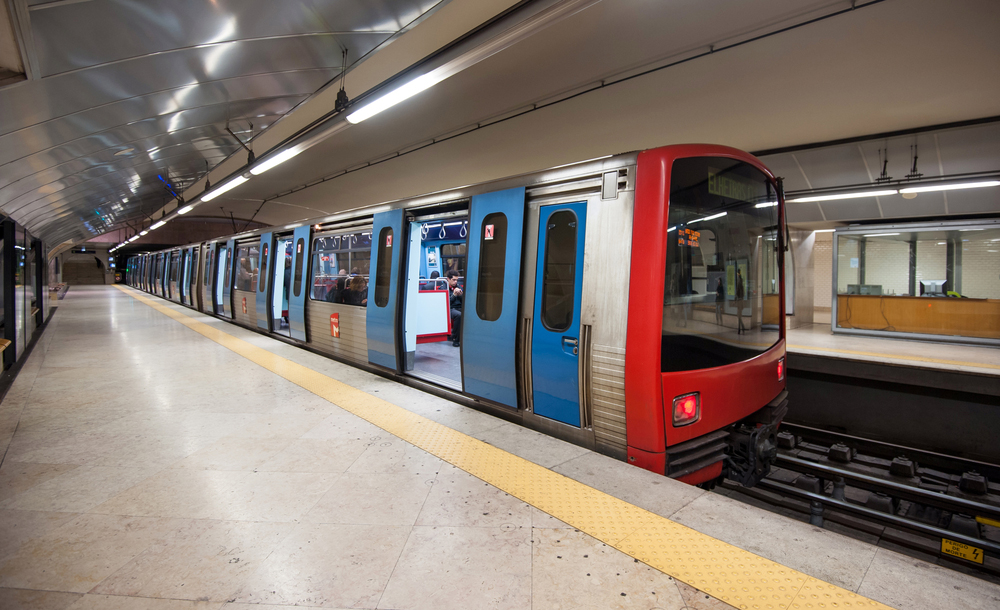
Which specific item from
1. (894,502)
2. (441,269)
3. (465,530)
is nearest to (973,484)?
(894,502)

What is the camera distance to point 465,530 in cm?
235

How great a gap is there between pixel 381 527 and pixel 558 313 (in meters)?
2.01

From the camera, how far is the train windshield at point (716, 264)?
3.01m

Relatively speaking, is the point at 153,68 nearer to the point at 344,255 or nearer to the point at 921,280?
the point at 344,255

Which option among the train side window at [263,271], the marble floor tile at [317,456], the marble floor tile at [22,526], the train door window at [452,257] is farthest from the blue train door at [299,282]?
the marble floor tile at [22,526]

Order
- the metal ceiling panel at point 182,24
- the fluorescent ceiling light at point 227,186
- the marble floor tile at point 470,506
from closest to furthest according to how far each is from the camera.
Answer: the marble floor tile at point 470,506 → the metal ceiling panel at point 182,24 → the fluorescent ceiling light at point 227,186

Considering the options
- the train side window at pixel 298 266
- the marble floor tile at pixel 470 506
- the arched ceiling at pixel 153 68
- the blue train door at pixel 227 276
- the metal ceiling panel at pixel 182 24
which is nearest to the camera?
→ the marble floor tile at pixel 470 506

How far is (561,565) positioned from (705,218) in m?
2.42

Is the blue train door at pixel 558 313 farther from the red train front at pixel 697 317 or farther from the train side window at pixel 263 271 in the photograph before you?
the train side window at pixel 263 271

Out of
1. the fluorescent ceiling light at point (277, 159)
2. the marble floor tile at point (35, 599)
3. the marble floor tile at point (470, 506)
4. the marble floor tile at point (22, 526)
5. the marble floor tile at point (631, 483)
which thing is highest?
the fluorescent ceiling light at point (277, 159)

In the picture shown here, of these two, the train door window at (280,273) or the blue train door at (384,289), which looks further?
the train door window at (280,273)

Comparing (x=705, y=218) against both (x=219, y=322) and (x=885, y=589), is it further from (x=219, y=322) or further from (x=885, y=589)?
(x=219, y=322)

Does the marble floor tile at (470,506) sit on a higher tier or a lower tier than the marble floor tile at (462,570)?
higher

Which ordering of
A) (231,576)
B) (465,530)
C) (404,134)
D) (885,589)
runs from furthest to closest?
1. (404,134)
2. (465,530)
3. (231,576)
4. (885,589)
